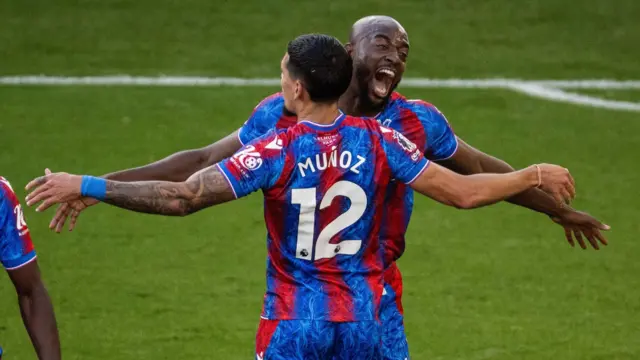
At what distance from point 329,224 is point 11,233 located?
145 cm

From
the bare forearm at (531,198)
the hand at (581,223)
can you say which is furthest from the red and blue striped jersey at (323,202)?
the hand at (581,223)

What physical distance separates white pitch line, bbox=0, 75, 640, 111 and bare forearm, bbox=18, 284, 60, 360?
915 cm

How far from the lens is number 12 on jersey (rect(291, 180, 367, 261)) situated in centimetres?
578

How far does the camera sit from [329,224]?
5.83 meters

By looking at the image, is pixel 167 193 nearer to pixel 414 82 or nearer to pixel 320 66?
pixel 320 66

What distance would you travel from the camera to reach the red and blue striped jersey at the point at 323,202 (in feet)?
18.8

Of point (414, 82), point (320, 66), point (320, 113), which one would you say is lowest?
point (414, 82)

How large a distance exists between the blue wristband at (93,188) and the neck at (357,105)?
1482mm

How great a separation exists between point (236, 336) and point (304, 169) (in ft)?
12.8

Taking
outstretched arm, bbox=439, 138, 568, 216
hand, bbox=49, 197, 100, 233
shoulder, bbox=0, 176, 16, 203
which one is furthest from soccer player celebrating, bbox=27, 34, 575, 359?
outstretched arm, bbox=439, 138, 568, 216

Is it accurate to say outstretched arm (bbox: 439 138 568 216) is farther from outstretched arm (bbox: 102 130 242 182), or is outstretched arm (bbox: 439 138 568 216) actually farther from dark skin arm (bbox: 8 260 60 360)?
dark skin arm (bbox: 8 260 60 360)

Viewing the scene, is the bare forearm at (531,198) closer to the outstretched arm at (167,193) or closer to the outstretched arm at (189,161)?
the outstretched arm at (189,161)

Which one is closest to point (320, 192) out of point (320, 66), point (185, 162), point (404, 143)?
point (404, 143)

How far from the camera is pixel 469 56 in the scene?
16.3 meters
